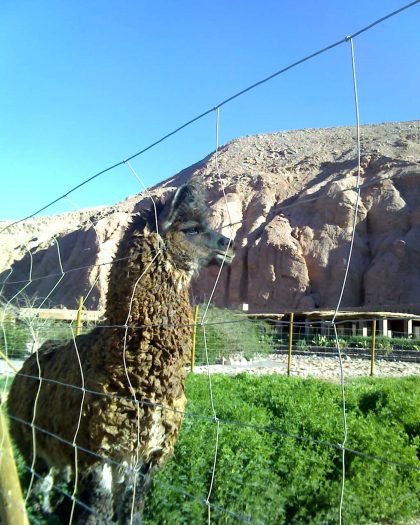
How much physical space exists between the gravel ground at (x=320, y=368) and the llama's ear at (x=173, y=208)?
11.0 metres

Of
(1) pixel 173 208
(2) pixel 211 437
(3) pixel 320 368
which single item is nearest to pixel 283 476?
(2) pixel 211 437

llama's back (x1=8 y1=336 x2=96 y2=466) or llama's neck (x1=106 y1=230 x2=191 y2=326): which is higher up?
llama's neck (x1=106 y1=230 x2=191 y2=326)

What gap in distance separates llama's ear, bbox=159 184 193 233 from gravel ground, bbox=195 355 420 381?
36.1ft

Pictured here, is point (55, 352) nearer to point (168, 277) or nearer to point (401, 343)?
point (168, 277)

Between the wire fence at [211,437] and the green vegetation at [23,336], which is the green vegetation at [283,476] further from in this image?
the green vegetation at [23,336]

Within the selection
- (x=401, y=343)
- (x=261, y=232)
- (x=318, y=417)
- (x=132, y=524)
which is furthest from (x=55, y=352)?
(x=261, y=232)

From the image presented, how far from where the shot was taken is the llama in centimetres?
345

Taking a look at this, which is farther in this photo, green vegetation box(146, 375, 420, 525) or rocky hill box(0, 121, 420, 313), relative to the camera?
rocky hill box(0, 121, 420, 313)

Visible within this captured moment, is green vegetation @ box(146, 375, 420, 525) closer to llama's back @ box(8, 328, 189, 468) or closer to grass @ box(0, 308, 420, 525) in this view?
grass @ box(0, 308, 420, 525)

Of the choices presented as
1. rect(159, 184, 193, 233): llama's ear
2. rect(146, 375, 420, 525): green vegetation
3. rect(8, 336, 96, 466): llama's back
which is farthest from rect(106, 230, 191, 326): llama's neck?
rect(146, 375, 420, 525): green vegetation

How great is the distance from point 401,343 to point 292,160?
34.0m

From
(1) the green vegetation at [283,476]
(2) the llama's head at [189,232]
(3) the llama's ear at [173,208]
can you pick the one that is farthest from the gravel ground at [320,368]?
(3) the llama's ear at [173,208]

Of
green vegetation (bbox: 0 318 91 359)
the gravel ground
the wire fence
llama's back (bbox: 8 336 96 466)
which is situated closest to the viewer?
the wire fence

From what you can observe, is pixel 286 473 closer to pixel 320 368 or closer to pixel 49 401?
pixel 49 401
